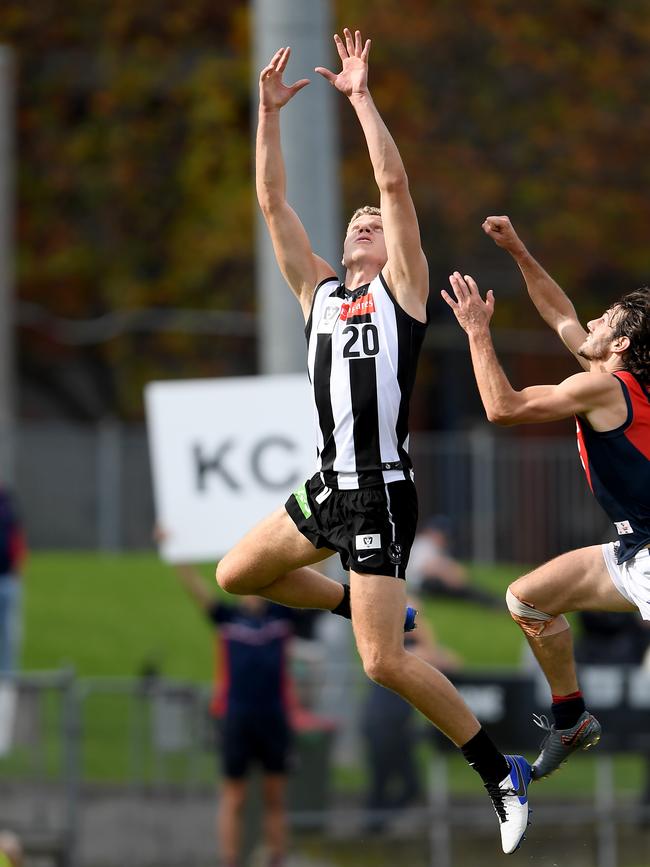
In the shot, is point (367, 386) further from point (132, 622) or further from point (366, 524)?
point (132, 622)

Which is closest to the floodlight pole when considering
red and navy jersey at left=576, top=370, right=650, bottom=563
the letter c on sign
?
the letter c on sign

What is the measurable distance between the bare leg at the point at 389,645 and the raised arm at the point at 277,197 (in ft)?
4.26

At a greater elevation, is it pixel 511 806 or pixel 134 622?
pixel 134 622

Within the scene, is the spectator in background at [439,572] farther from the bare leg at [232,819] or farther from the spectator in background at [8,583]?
the bare leg at [232,819]

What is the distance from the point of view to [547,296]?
7.72 metres

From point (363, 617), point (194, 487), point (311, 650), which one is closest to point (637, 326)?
point (363, 617)

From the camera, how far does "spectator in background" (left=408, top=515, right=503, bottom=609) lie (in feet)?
60.9

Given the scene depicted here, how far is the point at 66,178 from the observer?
2931 centimetres

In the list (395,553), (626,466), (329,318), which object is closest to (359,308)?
(329,318)

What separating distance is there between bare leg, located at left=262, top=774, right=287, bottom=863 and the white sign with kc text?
7.13 feet

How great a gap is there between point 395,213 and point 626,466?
4.57ft

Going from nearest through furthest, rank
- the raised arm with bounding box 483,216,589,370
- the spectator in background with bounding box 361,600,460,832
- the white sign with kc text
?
the raised arm with bounding box 483,216,589,370 < the white sign with kc text < the spectator in background with bounding box 361,600,460,832

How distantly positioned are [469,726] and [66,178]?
23.4 m

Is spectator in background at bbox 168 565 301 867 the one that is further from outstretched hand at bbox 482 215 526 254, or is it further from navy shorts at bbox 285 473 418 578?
outstretched hand at bbox 482 215 526 254
